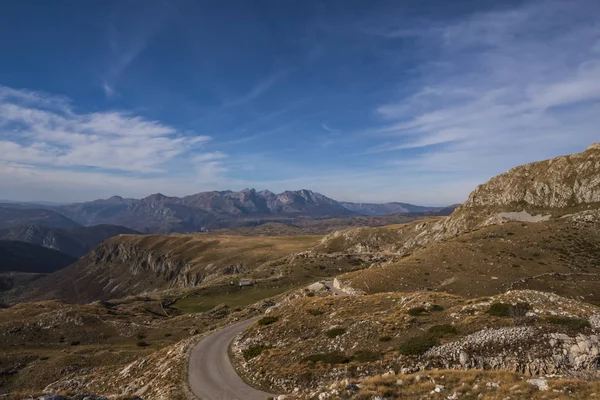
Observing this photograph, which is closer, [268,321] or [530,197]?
[268,321]

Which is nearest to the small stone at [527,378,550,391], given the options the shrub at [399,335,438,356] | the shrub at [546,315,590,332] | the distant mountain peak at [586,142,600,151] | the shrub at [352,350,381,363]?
the shrub at [399,335,438,356]

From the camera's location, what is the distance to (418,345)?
88.2 ft

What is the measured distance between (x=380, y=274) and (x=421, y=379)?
4663 centimetres

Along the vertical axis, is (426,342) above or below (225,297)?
above

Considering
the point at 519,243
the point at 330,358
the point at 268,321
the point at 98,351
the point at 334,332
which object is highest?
the point at 519,243

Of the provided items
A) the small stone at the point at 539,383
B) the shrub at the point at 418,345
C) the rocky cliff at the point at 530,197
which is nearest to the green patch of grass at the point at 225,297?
the rocky cliff at the point at 530,197

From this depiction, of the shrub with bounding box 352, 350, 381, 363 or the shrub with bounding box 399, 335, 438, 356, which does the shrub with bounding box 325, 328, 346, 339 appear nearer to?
the shrub with bounding box 352, 350, 381, 363

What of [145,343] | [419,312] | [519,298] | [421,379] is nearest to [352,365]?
[421,379]

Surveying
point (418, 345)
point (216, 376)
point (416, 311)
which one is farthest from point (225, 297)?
point (418, 345)

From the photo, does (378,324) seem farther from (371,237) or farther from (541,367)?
(371,237)

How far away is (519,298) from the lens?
32969 millimetres

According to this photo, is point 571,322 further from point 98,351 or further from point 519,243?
point 98,351

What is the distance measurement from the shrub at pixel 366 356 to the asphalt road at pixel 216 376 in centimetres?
764

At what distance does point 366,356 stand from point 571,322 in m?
16.3
